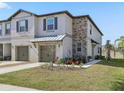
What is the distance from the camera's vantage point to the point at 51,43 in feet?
72.3

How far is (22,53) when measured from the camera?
26406mm

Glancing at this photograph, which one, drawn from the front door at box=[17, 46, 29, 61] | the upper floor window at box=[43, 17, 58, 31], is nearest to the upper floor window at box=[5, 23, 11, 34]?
the front door at box=[17, 46, 29, 61]

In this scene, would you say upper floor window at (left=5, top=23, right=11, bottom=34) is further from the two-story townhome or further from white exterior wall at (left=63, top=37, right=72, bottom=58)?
white exterior wall at (left=63, top=37, right=72, bottom=58)

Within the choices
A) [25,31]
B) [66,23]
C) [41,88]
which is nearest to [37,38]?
[25,31]

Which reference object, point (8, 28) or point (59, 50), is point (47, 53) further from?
point (8, 28)

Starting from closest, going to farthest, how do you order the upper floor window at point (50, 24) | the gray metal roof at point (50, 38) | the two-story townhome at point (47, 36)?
the gray metal roof at point (50, 38) < the two-story townhome at point (47, 36) < the upper floor window at point (50, 24)

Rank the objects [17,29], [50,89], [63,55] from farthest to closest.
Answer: [17,29] → [63,55] → [50,89]

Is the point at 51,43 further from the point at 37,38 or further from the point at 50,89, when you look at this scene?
the point at 50,89

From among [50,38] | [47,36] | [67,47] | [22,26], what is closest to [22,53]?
[22,26]

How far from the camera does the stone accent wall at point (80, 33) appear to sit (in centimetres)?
2402

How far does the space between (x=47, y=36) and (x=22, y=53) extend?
5.34 metres

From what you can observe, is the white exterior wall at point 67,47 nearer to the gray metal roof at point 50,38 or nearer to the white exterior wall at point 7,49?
the gray metal roof at point 50,38

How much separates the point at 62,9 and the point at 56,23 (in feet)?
6.27

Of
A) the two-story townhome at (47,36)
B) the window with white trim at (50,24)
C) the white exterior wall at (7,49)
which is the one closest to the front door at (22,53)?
the two-story townhome at (47,36)
